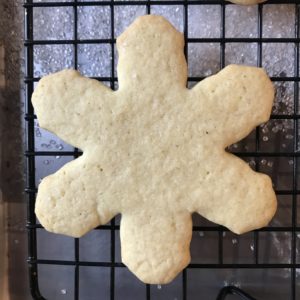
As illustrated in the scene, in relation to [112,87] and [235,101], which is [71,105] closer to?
[112,87]

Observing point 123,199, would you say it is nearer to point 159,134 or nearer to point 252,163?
point 159,134

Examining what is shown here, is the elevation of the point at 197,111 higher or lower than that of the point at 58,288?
higher

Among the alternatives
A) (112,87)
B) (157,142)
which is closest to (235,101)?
(157,142)

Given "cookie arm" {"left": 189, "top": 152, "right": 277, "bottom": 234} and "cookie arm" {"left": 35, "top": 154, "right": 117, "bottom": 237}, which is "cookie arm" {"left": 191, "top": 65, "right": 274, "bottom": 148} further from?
"cookie arm" {"left": 35, "top": 154, "right": 117, "bottom": 237}

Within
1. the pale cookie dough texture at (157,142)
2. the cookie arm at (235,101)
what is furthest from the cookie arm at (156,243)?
the cookie arm at (235,101)

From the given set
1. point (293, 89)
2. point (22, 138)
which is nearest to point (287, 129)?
point (293, 89)

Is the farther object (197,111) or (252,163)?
(252,163)

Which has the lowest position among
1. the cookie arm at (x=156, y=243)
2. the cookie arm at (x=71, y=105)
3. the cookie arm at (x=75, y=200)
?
the cookie arm at (x=156, y=243)

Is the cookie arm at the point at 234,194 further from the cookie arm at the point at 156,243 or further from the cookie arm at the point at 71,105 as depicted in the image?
the cookie arm at the point at 71,105
